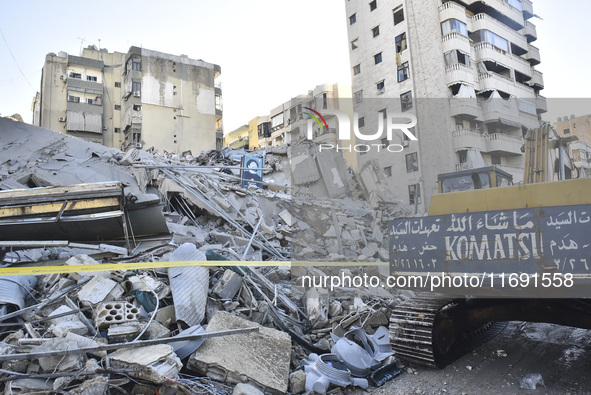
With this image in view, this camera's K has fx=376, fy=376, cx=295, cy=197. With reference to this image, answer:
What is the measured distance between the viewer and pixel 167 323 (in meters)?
4.48

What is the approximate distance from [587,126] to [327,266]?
57.5 meters

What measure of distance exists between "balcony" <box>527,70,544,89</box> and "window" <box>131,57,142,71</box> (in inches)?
1395

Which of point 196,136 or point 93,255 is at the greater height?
point 196,136

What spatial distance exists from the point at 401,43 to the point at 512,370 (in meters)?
25.4

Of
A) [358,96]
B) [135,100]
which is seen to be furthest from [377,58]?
[135,100]

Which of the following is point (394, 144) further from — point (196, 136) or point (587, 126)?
point (587, 126)

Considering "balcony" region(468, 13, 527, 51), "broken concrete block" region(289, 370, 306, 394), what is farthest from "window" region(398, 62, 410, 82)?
"broken concrete block" region(289, 370, 306, 394)

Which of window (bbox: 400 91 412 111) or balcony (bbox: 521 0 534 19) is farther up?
balcony (bbox: 521 0 534 19)

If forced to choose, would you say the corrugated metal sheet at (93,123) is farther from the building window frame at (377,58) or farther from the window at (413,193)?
the window at (413,193)

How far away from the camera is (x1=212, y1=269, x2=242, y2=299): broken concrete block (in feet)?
17.5

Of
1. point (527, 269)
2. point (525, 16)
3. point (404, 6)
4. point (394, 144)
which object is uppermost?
point (525, 16)

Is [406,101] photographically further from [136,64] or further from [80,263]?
[136,64]

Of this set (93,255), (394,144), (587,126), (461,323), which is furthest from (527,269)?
(587,126)

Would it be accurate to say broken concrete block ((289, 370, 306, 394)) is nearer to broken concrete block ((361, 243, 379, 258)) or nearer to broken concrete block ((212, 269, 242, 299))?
broken concrete block ((212, 269, 242, 299))
